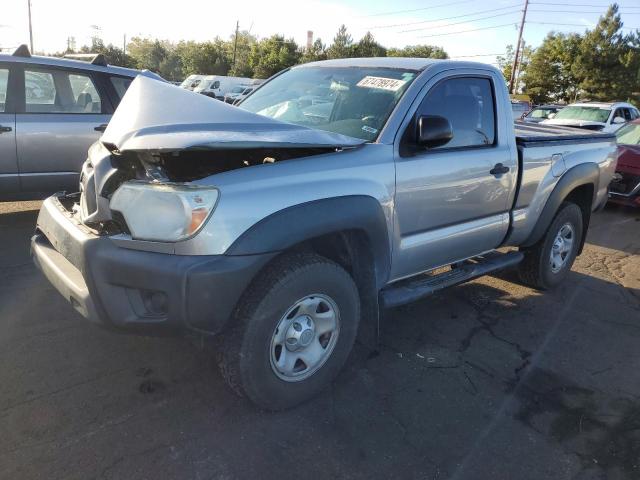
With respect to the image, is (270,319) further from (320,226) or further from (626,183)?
(626,183)

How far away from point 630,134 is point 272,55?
5291cm

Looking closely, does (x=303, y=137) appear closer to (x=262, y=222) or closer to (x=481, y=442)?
(x=262, y=222)

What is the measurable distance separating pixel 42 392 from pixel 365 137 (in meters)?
2.30

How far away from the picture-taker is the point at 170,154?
2537 mm

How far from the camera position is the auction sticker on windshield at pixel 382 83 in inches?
130

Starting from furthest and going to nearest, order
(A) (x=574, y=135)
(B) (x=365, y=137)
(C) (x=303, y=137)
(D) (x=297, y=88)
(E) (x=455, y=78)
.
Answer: (A) (x=574, y=135), (D) (x=297, y=88), (E) (x=455, y=78), (B) (x=365, y=137), (C) (x=303, y=137)

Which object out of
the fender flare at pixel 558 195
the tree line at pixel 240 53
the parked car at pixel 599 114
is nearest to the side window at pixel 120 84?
the fender flare at pixel 558 195

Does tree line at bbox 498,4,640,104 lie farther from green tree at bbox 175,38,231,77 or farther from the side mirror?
the side mirror

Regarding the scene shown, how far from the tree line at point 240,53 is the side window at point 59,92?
47737 mm

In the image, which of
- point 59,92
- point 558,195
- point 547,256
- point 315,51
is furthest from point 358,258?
point 315,51

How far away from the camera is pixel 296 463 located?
8.04 ft

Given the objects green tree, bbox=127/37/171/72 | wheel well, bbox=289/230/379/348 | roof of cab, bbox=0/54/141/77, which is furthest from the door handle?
green tree, bbox=127/37/171/72

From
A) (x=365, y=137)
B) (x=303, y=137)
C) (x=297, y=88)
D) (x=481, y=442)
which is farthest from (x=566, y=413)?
(x=297, y=88)

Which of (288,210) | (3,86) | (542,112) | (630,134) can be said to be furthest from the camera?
(542,112)
